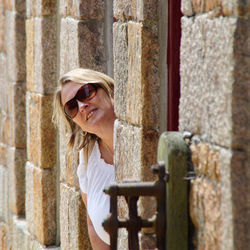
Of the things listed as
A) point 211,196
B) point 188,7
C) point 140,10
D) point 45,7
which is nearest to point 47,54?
point 45,7

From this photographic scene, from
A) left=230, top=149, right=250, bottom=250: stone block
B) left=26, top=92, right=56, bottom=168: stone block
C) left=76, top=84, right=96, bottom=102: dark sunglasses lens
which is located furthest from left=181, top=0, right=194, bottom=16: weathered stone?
left=26, top=92, right=56, bottom=168: stone block

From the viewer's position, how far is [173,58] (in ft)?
14.6

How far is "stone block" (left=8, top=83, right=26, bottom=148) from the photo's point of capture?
7.97m

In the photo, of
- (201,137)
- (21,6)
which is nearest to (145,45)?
(201,137)

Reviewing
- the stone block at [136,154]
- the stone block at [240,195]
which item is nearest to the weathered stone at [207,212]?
the stone block at [240,195]

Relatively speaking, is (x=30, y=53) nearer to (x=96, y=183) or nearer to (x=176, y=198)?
(x=96, y=183)

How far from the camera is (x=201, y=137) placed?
3.17m

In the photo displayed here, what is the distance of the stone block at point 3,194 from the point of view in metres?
8.61

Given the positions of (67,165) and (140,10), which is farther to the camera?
(67,165)

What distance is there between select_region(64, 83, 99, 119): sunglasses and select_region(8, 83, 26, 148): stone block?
3.22m

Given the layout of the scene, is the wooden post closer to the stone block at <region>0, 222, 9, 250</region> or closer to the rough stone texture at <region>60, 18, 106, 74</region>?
the rough stone texture at <region>60, 18, 106, 74</region>

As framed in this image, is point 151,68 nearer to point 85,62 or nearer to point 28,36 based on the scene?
point 85,62

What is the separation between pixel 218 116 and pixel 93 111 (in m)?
1.88

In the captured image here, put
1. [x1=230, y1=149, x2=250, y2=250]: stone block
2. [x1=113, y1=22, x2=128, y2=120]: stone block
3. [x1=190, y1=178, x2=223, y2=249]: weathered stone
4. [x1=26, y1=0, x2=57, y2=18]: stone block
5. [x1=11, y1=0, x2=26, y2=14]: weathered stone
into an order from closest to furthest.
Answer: [x1=230, y1=149, x2=250, y2=250]: stone block
[x1=190, y1=178, x2=223, y2=249]: weathered stone
[x1=113, y1=22, x2=128, y2=120]: stone block
[x1=26, y1=0, x2=57, y2=18]: stone block
[x1=11, y1=0, x2=26, y2=14]: weathered stone
